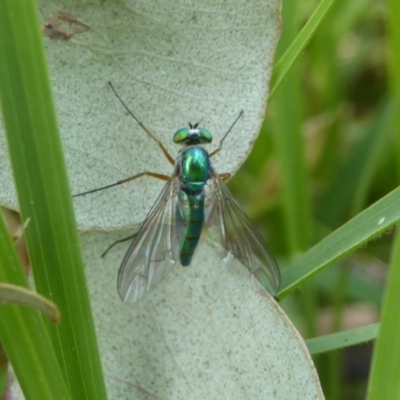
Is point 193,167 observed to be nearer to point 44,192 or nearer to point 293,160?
point 293,160

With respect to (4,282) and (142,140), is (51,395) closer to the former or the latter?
(4,282)

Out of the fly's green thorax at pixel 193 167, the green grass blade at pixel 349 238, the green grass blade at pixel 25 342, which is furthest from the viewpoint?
the fly's green thorax at pixel 193 167

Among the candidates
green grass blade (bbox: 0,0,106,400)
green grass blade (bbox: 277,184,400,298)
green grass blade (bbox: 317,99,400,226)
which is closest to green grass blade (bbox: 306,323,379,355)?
green grass blade (bbox: 277,184,400,298)

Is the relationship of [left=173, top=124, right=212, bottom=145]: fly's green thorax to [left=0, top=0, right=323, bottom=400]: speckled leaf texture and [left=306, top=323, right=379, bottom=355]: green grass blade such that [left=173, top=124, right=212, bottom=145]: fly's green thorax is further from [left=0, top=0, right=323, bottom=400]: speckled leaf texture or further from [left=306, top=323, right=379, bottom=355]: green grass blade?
[left=306, top=323, right=379, bottom=355]: green grass blade

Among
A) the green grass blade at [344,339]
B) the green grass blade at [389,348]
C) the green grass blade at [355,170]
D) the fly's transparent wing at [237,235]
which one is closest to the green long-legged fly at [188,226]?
the fly's transparent wing at [237,235]

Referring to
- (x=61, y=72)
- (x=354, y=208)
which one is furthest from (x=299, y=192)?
(x=61, y=72)

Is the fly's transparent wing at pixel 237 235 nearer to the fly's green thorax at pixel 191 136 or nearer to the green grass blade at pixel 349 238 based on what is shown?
the green grass blade at pixel 349 238

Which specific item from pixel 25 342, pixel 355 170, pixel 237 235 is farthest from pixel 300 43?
pixel 355 170

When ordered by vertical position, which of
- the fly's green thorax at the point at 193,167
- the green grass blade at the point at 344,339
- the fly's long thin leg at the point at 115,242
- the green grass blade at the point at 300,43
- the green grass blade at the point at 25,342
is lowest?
the green grass blade at the point at 344,339
